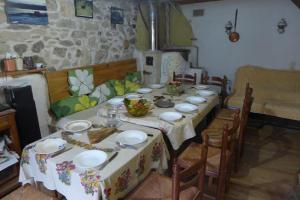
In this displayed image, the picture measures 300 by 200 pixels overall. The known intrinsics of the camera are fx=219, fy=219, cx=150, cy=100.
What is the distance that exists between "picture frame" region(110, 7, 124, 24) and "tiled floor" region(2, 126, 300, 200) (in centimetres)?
272

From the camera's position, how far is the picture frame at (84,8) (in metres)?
2.90

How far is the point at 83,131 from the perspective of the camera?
1714 mm

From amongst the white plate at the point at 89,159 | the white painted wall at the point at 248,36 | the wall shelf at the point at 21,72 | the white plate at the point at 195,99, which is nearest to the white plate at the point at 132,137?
the white plate at the point at 89,159

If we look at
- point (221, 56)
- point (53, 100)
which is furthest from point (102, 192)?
point (221, 56)

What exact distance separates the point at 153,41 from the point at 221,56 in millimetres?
1327

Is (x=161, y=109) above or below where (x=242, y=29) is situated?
below

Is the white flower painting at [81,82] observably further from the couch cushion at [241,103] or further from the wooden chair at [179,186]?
the couch cushion at [241,103]

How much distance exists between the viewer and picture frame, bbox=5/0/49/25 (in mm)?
2193

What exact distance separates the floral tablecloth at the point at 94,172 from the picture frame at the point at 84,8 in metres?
1.93

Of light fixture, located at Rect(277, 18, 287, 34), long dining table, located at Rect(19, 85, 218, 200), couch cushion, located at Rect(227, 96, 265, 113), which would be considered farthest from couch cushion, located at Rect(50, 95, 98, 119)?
light fixture, located at Rect(277, 18, 287, 34)

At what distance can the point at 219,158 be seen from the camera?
1.81 meters

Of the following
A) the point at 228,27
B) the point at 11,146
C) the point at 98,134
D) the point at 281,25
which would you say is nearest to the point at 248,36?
the point at 228,27

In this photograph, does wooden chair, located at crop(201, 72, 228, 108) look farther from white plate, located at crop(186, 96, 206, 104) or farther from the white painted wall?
white plate, located at crop(186, 96, 206, 104)

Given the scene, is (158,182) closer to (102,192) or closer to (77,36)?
(102,192)
